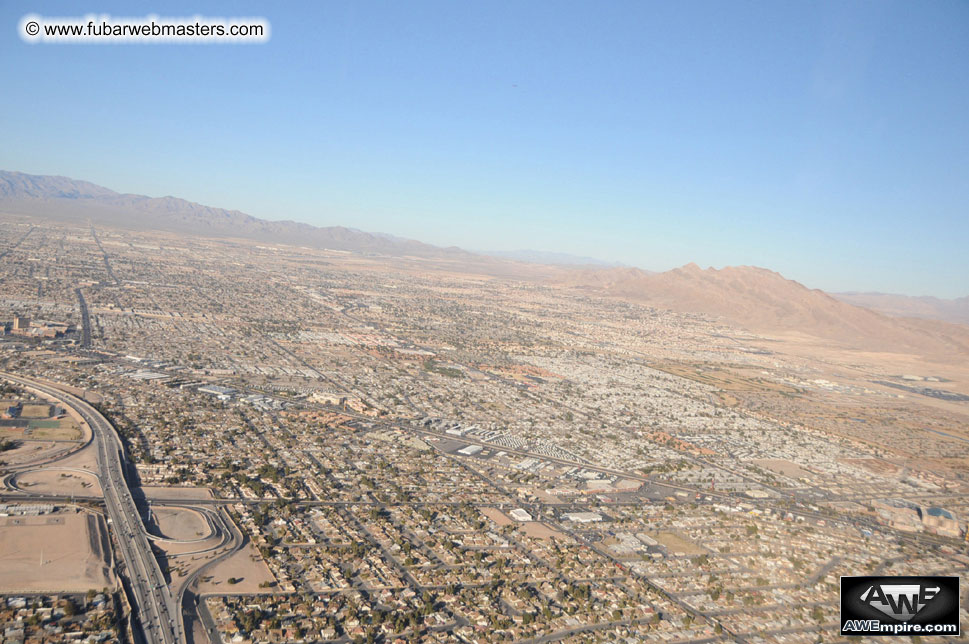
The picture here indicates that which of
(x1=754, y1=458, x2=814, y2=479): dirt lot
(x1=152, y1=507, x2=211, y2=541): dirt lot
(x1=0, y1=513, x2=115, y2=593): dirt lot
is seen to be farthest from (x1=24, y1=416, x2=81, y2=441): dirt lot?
(x1=754, y1=458, x2=814, y2=479): dirt lot

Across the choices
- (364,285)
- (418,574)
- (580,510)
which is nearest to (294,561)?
(418,574)

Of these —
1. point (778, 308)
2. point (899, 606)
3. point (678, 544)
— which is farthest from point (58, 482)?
point (778, 308)

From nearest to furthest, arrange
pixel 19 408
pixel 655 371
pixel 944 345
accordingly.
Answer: pixel 19 408 < pixel 655 371 < pixel 944 345

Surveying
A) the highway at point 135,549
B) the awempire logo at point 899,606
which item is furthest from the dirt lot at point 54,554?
the awempire logo at point 899,606

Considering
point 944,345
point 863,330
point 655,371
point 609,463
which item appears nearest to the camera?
point 609,463

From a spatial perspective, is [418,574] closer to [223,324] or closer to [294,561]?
[294,561]

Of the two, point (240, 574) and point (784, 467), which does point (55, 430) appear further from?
point (784, 467)
